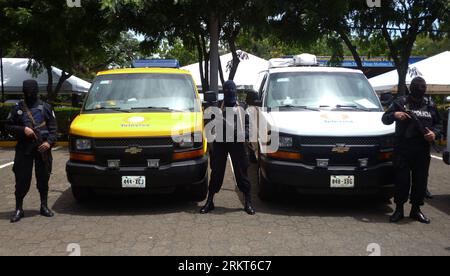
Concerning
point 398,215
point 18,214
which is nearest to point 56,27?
point 18,214

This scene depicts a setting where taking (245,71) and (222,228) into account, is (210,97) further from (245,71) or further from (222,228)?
(245,71)

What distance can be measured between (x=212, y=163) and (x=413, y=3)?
9.84 metres

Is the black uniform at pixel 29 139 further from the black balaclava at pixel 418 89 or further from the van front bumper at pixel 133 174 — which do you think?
the black balaclava at pixel 418 89

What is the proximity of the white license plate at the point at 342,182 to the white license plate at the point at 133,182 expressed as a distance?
7.84 ft

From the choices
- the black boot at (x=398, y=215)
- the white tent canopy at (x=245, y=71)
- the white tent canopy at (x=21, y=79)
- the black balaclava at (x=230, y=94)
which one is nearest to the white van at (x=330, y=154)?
the black boot at (x=398, y=215)

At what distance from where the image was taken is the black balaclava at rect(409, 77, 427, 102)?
5.27 m

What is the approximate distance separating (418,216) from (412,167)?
2.08ft

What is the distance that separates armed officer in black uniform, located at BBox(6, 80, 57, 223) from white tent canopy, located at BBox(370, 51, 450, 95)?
1328cm

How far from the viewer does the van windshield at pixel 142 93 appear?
6230 mm

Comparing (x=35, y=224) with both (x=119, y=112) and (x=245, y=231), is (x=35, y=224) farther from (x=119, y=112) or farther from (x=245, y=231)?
(x=245, y=231)

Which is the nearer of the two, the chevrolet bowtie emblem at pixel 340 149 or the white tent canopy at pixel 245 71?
the chevrolet bowtie emblem at pixel 340 149

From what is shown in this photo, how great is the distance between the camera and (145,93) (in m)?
6.43

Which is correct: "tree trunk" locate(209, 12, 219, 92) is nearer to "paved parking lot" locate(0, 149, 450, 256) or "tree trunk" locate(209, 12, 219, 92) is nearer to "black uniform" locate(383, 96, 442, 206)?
"paved parking lot" locate(0, 149, 450, 256)
